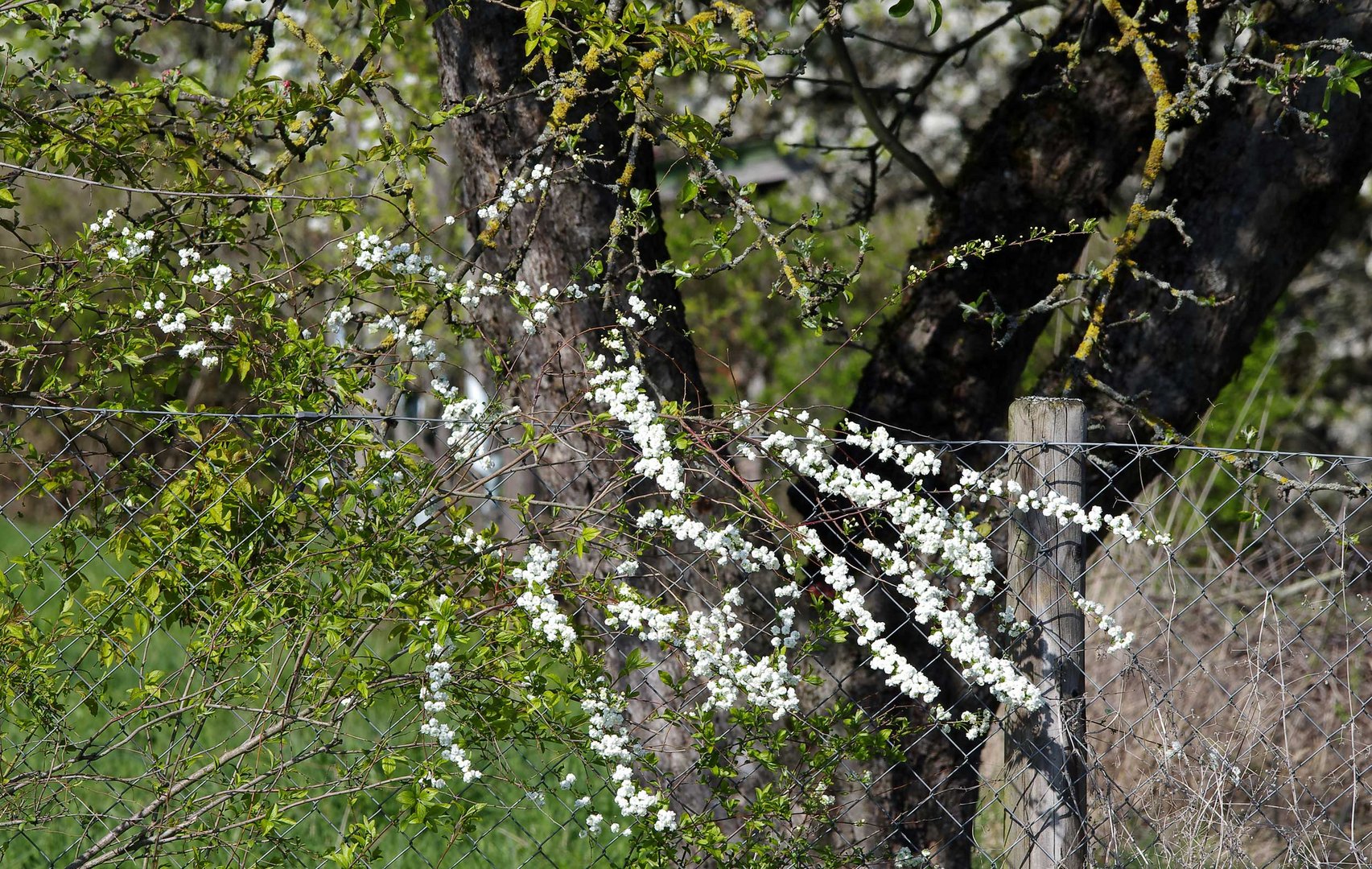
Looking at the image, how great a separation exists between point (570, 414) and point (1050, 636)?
123 centimetres

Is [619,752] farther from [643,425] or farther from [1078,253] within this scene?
[1078,253]

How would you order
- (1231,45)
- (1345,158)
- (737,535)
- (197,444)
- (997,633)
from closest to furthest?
1. (737,535)
2. (197,444)
3. (997,633)
4. (1231,45)
5. (1345,158)

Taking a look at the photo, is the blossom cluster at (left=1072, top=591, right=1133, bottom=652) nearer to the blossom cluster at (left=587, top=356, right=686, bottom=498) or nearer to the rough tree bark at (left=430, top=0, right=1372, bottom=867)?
the rough tree bark at (left=430, top=0, right=1372, bottom=867)

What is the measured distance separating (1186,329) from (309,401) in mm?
2416

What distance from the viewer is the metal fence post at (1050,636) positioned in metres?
2.47

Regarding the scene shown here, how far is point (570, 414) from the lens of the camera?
A: 2717 mm

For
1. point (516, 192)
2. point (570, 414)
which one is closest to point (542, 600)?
point (570, 414)

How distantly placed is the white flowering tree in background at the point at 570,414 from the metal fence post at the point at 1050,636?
8 cm

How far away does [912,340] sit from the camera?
3350 mm

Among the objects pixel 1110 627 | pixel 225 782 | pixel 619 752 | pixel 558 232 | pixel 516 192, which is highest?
pixel 558 232

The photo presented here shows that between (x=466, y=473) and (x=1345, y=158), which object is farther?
(x=1345, y=158)

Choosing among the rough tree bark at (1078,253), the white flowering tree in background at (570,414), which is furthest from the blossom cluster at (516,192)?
the rough tree bark at (1078,253)

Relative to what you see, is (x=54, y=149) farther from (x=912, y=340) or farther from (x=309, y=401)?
(x=912, y=340)

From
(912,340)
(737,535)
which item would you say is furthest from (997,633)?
(912,340)
